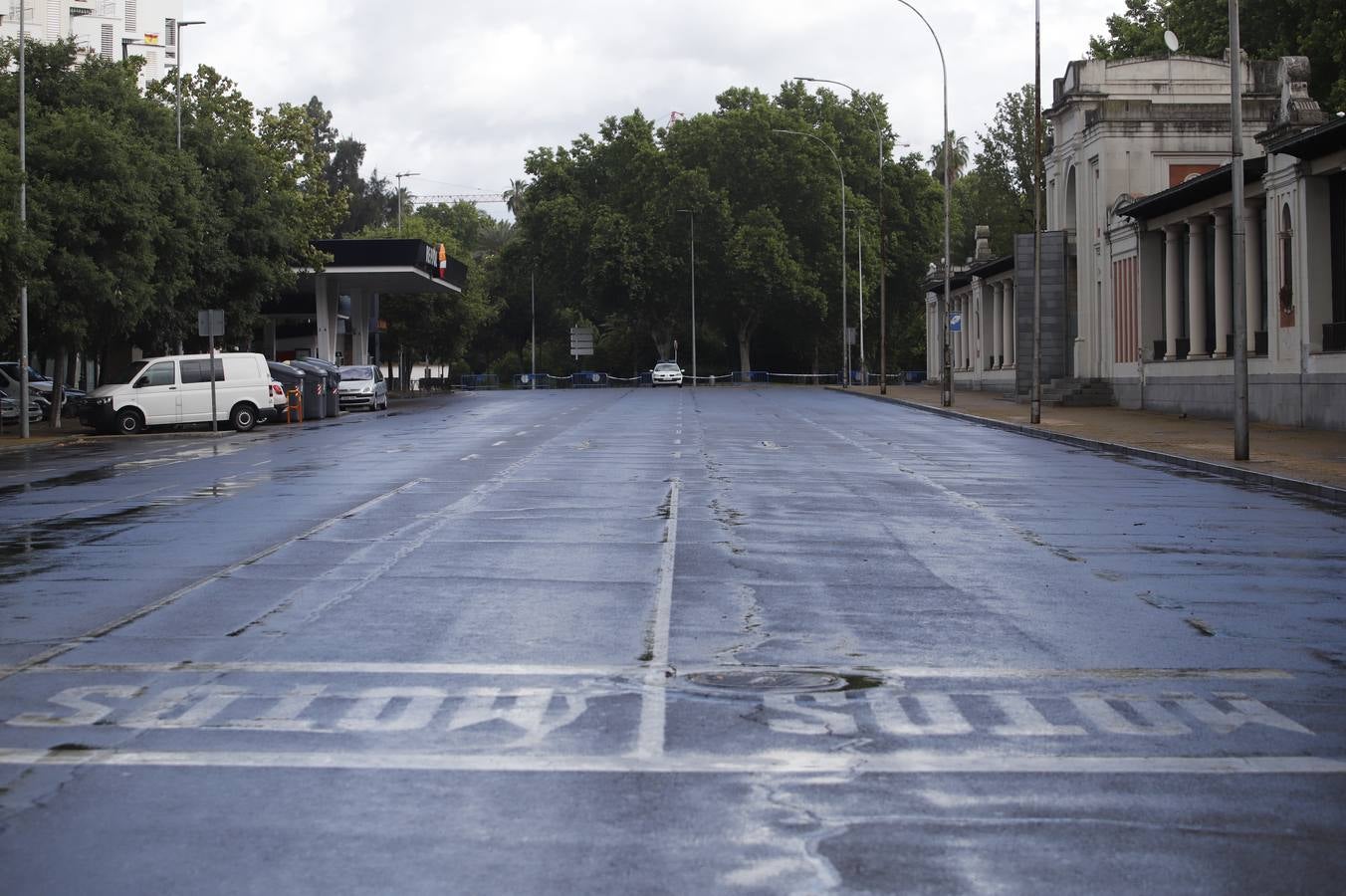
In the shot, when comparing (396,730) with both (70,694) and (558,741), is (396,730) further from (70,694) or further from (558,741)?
(70,694)

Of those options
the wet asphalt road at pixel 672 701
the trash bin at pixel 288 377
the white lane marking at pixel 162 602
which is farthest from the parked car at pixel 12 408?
the white lane marking at pixel 162 602

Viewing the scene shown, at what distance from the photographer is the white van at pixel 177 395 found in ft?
134

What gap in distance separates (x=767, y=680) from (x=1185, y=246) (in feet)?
139

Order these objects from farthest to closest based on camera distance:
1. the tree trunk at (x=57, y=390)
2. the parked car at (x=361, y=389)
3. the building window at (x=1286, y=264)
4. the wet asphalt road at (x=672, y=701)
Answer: the parked car at (x=361, y=389) < the tree trunk at (x=57, y=390) < the building window at (x=1286, y=264) < the wet asphalt road at (x=672, y=701)

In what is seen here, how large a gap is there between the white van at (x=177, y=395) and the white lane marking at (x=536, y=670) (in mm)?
33135

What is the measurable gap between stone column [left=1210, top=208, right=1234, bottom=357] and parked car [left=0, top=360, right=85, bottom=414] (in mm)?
31605

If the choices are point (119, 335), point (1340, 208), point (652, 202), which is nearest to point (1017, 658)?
point (1340, 208)

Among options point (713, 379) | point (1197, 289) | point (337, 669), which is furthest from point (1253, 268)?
point (713, 379)

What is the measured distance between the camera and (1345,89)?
171ft

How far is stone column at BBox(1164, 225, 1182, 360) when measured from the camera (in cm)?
4784

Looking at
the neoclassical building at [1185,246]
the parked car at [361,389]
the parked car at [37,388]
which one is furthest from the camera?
the parked car at [361,389]

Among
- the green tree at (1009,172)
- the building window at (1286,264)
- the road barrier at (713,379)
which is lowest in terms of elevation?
the road barrier at (713,379)

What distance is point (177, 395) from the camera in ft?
136

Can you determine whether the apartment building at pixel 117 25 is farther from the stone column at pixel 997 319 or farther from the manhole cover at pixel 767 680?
the manhole cover at pixel 767 680
